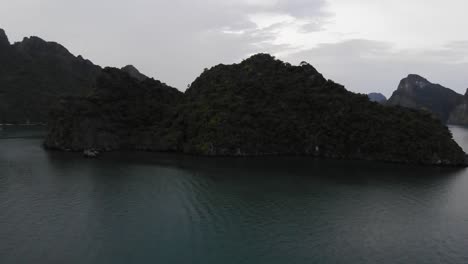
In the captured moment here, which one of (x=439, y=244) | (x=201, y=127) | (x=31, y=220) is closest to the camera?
(x=439, y=244)

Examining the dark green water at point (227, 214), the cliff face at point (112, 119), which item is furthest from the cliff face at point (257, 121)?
the dark green water at point (227, 214)

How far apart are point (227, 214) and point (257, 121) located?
190 ft

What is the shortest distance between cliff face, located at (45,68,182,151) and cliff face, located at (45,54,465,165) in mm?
286

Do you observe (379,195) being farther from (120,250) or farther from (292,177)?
(120,250)

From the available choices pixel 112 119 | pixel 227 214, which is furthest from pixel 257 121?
pixel 227 214

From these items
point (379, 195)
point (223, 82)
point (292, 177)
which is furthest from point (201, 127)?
point (379, 195)

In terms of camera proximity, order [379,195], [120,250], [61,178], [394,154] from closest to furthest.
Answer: [120,250] → [379,195] → [61,178] → [394,154]

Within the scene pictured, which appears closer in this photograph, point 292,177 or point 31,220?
point 31,220

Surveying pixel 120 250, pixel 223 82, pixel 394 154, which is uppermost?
pixel 223 82

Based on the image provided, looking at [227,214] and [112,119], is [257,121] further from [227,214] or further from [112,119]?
[227,214]

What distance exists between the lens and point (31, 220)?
126 feet

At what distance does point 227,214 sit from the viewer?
4219cm

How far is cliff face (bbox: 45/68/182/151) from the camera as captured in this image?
96688 mm

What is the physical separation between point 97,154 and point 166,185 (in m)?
37.9
